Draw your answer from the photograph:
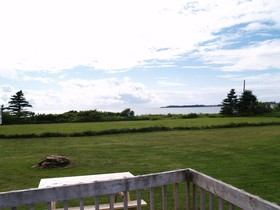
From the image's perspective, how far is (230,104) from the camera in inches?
1430

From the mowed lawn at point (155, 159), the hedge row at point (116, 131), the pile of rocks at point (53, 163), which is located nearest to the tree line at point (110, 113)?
the hedge row at point (116, 131)

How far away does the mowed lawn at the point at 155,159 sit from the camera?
7.63 metres

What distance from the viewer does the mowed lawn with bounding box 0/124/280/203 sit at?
7.63m

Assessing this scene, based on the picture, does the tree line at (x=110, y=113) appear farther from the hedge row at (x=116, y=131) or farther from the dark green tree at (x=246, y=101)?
the hedge row at (x=116, y=131)

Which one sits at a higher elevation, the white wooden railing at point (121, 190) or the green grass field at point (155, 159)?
the white wooden railing at point (121, 190)

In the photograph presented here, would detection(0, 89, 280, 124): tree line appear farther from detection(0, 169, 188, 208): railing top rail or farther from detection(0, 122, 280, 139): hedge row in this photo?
detection(0, 169, 188, 208): railing top rail

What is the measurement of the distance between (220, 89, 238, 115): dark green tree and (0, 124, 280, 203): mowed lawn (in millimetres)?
21957

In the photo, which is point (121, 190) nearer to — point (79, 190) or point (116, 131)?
point (79, 190)

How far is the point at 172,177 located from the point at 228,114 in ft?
109

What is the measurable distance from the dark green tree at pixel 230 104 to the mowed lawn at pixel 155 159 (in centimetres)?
2196

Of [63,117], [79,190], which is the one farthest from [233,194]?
[63,117]

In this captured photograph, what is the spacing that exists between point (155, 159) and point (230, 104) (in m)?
→ 27.7

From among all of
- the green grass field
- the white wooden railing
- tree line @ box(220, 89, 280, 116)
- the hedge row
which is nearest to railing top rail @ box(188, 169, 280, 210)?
the white wooden railing

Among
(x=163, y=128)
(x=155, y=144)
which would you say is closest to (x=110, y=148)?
(x=155, y=144)
